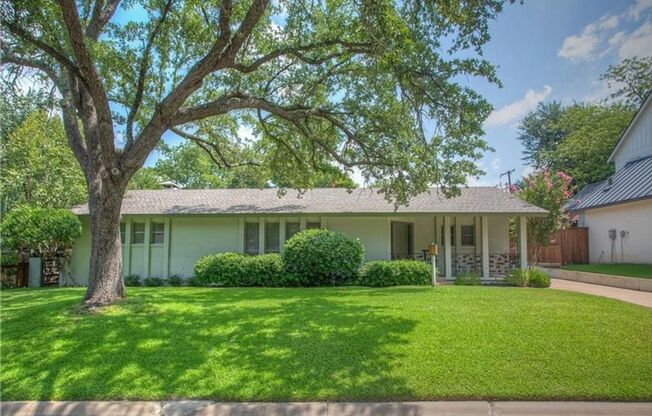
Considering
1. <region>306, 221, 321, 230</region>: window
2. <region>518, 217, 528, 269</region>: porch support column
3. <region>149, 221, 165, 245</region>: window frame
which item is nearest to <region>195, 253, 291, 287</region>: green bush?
<region>306, 221, 321, 230</region>: window

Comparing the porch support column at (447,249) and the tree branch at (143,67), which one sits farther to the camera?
the porch support column at (447,249)

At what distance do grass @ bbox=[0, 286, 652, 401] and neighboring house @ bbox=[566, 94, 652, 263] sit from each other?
10.6 m

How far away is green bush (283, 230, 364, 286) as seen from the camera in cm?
1314

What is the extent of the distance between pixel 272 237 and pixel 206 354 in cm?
1115

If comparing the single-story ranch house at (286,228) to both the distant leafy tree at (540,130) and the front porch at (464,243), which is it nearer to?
the front porch at (464,243)

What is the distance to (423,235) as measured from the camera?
17.8 meters

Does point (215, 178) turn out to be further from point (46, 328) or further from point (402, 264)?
point (46, 328)

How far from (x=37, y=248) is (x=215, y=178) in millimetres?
21016

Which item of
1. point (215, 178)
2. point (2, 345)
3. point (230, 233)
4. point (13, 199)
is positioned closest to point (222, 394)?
point (2, 345)

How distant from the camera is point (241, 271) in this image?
14.0 meters

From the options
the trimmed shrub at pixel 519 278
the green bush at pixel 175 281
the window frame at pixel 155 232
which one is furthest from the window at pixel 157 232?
the trimmed shrub at pixel 519 278

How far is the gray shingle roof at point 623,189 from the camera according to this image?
17078mm

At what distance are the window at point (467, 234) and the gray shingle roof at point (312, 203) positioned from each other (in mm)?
1299

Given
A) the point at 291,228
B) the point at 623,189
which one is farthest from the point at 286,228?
the point at 623,189
